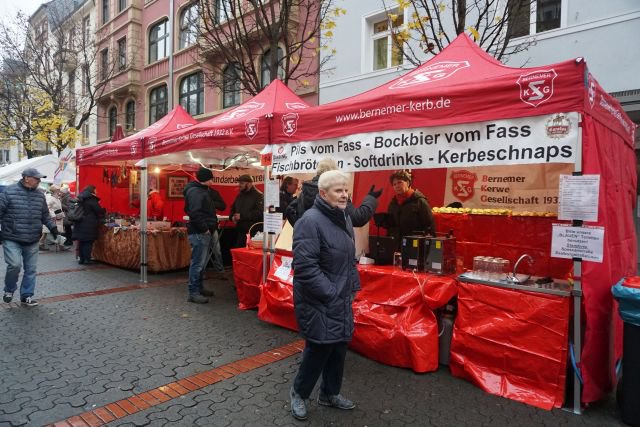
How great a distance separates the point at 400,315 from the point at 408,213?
4.27 feet

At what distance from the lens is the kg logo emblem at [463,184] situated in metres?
6.14

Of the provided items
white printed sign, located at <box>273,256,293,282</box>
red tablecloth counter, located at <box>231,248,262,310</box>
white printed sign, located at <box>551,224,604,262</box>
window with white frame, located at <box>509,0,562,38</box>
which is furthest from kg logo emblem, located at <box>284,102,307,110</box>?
window with white frame, located at <box>509,0,562,38</box>

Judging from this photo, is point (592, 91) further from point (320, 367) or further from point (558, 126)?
point (320, 367)

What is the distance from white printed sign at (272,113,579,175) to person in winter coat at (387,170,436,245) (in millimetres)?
757

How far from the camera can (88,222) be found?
9.43 metres

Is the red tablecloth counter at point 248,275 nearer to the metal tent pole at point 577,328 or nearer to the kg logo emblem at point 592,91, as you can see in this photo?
the metal tent pole at point 577,328

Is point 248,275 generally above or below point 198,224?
below

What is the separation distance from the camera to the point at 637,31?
24.7ft

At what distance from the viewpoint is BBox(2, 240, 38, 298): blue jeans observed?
5.86 m

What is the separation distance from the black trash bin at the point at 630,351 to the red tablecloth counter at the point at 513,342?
365 millimetres

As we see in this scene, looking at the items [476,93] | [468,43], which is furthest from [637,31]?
[476,93]

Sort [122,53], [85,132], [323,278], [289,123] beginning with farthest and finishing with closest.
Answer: [85,132] → [122,53] → [289,123] → [323,278]

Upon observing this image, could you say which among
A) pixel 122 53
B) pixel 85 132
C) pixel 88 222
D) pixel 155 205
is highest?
pixel 122 53

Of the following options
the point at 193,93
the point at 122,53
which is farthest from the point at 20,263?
the point at 122,53
